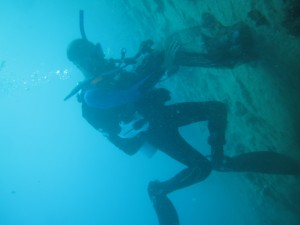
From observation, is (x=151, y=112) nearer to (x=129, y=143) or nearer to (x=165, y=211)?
(x=129, y=143)

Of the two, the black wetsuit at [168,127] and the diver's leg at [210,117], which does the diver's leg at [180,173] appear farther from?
the diver's leg at [210,117]

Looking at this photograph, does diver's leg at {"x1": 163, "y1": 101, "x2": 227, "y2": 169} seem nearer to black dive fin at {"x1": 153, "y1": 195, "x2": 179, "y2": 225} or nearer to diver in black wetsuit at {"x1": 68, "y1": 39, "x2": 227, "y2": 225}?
diver in black wetsuit at {"x1": 68, "y1": 39, "x2": 227, "y2": 225}

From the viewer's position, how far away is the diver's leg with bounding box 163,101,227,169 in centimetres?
479

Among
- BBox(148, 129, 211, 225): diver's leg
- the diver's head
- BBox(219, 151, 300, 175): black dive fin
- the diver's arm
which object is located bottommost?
BBox(219, 151, 300, 175): black dive fin

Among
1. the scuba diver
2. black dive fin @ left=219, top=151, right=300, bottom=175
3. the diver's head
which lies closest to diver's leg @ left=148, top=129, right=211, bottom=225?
the scuba diver

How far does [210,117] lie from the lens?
482 centimetres

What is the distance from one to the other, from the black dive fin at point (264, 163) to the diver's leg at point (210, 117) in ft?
0.73

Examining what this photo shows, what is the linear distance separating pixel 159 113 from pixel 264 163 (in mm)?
1706

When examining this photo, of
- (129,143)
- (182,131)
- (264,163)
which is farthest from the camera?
(182,131)

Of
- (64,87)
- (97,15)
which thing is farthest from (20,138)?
(97,15)

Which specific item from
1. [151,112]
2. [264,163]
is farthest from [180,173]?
[264,163]

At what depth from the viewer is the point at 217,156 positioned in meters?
4.87

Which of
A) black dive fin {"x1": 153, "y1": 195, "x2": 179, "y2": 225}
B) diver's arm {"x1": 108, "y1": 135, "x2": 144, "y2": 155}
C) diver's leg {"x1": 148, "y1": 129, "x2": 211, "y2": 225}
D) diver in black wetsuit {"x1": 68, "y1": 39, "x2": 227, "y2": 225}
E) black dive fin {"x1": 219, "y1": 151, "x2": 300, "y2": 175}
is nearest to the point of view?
diver in black wetsuit {"x1": 68, "y1": 39, "x2": 227, "y2": 225}

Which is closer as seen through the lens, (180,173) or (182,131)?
(180,173)
